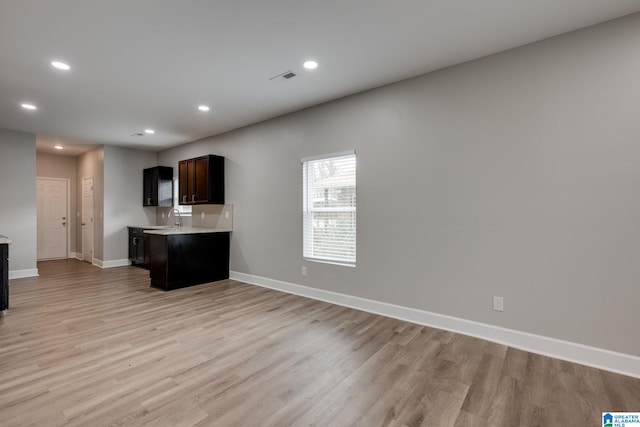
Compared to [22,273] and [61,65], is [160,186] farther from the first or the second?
[61,65]

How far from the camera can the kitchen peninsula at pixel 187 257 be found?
468 cm

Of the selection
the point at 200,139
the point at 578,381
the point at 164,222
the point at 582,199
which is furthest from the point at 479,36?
the point at 164,222

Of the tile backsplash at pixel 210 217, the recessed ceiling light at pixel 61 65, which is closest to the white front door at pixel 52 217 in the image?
the tile backsplash at pixel 210 217

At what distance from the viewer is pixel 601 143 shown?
242 centimetres

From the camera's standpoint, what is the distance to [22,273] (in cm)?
560

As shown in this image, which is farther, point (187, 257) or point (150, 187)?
point (150, 187)

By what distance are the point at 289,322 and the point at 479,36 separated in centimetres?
331

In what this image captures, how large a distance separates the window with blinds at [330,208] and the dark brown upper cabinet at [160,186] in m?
4.18

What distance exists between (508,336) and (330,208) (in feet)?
7.98

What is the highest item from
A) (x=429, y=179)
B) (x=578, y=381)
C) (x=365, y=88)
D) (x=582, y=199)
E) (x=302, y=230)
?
(x=365, y=88)

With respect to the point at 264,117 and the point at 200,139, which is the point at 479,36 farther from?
the point at 200,139

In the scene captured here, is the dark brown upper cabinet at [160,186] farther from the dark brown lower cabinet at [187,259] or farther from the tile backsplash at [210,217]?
the dark brown lower cabinet at [187,259]

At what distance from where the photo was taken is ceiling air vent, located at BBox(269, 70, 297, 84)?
10.7 ft

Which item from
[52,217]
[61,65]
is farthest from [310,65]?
[52,217]
